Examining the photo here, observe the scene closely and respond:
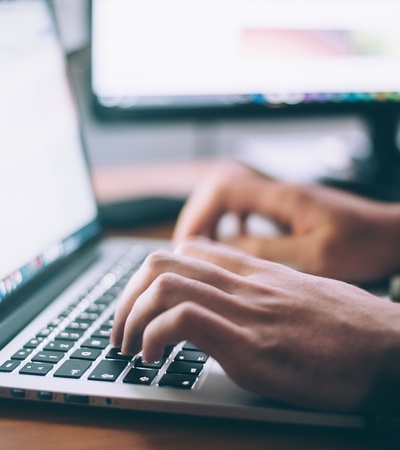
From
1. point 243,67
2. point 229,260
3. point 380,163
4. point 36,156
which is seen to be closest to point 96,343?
point 229,260

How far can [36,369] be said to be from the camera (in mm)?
425

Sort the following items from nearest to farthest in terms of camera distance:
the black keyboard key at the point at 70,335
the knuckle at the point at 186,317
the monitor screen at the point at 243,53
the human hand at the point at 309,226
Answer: the knuckle at the point at 186,317 → the black keyboard key at the point at 70,335 → the human hand at the point at 309,226 → the monitor screen at the point at 243,53

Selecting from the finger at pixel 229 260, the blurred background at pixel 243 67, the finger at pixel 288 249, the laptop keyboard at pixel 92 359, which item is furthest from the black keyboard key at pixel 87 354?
the blurred background at pixel 243 67

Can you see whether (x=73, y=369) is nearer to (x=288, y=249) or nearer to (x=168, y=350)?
(x=168, y=350)

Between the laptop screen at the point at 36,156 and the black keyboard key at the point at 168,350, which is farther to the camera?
the laptop screen at the point at 36,156

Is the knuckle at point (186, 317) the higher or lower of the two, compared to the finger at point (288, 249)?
higher

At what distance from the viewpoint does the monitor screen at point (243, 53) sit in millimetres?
875

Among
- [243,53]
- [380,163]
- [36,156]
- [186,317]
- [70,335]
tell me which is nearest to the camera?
[186,317]

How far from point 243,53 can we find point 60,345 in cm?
58

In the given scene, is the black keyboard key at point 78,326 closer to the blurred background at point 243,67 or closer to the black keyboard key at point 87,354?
the black keyboard key at point 87,354

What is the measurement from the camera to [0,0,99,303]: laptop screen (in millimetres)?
544

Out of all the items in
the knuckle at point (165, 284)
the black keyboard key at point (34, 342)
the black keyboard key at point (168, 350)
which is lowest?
the black keyboard key at point (168, 350)

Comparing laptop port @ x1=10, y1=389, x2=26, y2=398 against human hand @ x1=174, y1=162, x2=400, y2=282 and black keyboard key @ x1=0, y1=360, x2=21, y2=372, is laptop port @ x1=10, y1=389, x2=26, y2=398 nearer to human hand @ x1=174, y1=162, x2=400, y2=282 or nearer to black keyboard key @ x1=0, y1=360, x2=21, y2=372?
black keyboard key @ x1=0, y1=360, x2=21, y2=372

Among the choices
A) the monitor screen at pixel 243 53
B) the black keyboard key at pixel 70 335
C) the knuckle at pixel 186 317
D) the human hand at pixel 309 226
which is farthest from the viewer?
the monitor screen at pixel 243 53
